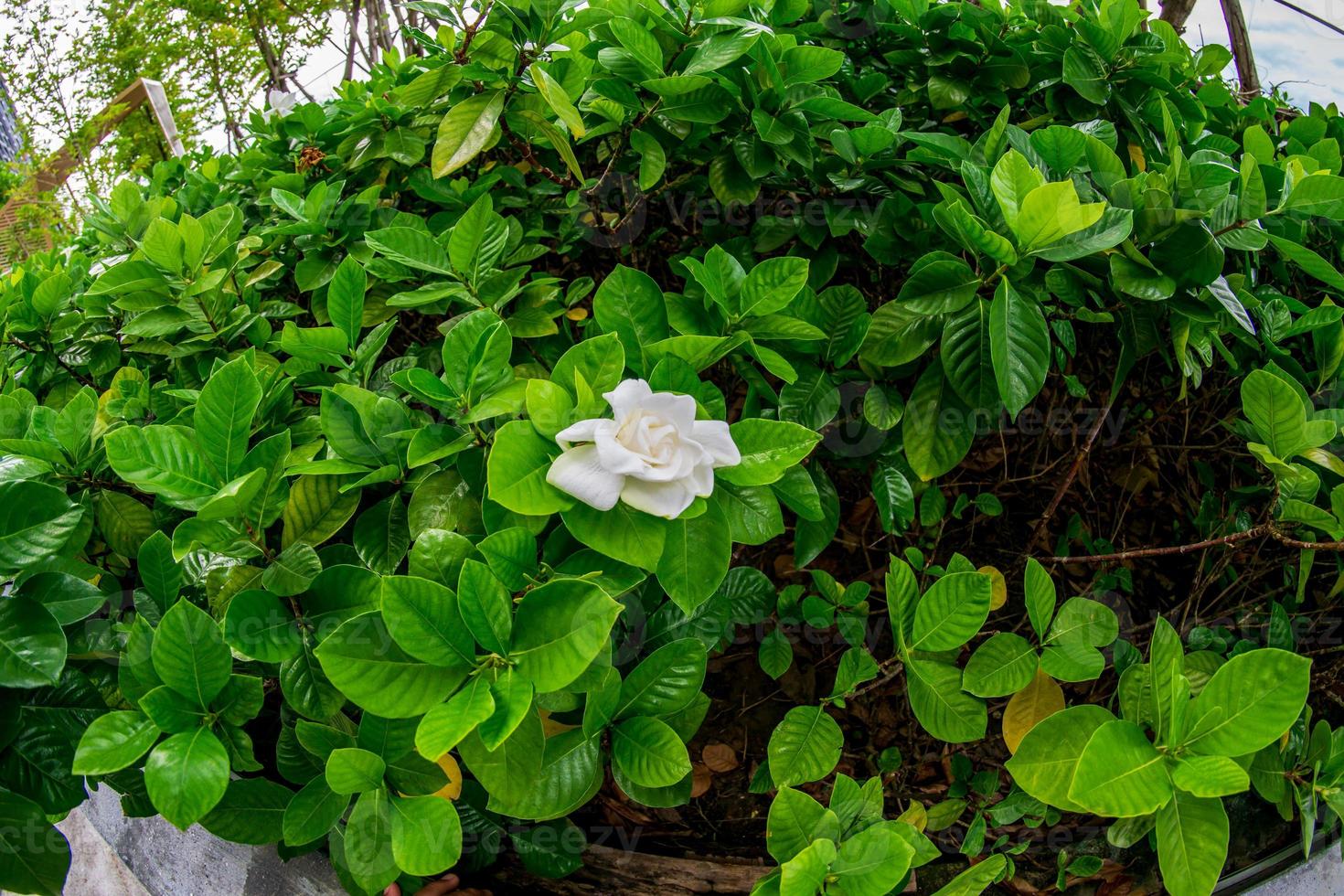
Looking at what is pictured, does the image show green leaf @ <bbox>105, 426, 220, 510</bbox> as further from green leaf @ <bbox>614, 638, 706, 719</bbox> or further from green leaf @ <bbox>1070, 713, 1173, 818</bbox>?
green leaf @ <bbox>1070, 713, 1173, 818</bbox>

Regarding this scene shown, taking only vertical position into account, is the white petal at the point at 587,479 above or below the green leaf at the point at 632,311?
below

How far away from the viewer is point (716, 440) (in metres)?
0.79

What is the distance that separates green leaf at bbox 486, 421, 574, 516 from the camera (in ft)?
2.48

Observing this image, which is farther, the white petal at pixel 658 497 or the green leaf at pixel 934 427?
the green leaf at pixel 934 427

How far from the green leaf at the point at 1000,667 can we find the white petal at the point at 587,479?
57cm

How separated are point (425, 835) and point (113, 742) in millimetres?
306

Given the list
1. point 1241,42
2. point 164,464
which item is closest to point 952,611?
point 164,464

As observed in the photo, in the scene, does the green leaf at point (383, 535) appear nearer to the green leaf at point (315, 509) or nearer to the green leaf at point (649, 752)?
the green leaf at point (315, 509)

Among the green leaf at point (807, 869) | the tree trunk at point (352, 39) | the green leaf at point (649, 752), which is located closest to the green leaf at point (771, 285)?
the green leaf at point (649, 752)

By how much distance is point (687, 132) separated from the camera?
4.26ft

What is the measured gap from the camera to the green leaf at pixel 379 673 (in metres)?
0.75

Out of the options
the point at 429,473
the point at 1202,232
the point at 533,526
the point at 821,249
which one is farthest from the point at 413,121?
the point at 1202,232

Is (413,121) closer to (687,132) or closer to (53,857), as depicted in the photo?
(687,132)

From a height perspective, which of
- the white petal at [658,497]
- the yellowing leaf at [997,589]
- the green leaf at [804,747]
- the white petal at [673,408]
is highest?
the white petal at [673,408]
